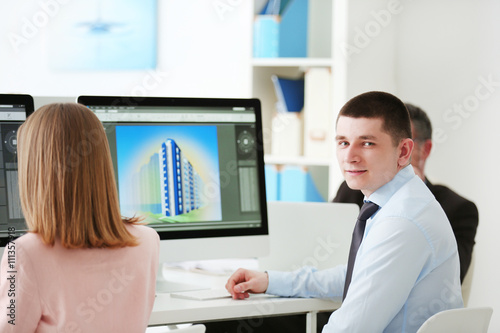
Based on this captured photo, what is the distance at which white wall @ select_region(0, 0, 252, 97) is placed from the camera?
3.70 m

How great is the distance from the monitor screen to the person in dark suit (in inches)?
32.5

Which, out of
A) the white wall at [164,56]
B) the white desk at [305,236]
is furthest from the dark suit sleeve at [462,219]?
the white wall at [164,56]

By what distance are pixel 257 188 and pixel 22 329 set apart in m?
0.89

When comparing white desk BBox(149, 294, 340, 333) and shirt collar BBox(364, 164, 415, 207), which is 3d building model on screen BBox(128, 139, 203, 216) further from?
shirt collar BBox(364, 164, 415, 207)

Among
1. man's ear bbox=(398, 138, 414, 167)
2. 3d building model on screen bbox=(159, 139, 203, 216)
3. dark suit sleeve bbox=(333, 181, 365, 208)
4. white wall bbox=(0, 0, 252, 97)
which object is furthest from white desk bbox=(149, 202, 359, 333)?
white wall bbox=(0, 0, 252, 97)

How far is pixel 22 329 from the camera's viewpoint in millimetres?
1122

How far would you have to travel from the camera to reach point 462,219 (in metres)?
2.32

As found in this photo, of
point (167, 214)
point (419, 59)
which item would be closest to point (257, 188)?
point (167, 214)

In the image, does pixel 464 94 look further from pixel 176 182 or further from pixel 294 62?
pixel 176 182

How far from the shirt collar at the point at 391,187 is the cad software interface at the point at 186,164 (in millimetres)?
394

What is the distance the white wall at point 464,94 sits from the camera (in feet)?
8.56

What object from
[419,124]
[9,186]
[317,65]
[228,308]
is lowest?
[228,308]

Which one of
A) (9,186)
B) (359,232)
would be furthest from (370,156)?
(9,186)

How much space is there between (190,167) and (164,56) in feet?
7.09
